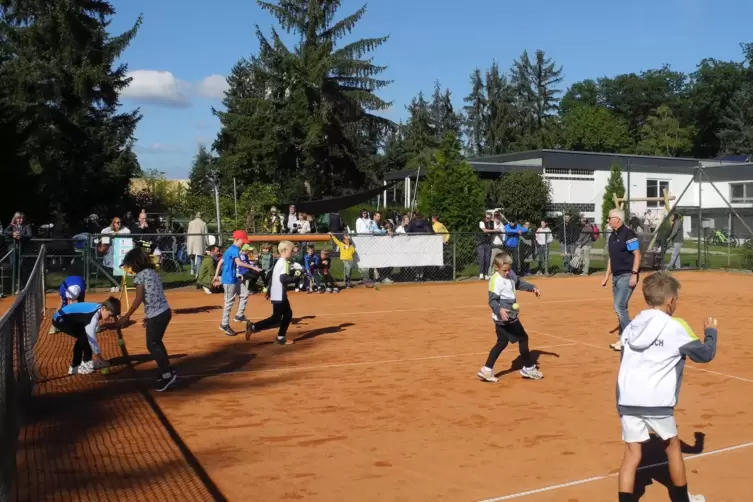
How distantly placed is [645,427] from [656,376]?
1.16 ft

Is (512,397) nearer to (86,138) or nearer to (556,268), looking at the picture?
(556,268)

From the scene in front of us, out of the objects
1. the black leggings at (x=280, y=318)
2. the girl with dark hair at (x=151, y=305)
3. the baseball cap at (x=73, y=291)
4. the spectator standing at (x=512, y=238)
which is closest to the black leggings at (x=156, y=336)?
the girl with dark hair at (x=151, y=305)

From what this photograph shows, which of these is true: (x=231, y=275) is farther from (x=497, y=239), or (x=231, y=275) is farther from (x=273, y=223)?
(x=497, y=239)

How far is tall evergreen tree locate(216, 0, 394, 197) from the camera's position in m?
39.2

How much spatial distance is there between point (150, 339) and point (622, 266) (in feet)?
21.5

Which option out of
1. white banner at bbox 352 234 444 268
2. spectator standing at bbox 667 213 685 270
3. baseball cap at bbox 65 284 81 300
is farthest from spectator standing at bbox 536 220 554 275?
baseball cap at bbox 65 284 81 300

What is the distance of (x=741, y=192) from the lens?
44.8 metres

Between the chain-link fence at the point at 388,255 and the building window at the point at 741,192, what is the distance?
1664cm

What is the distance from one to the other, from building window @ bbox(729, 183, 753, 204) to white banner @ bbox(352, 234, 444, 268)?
27218 millimetres

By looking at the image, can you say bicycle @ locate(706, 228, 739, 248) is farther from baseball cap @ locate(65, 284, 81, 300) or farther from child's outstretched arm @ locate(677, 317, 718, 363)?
child's outstretched arm @ locate(677, 317, 718, 363)

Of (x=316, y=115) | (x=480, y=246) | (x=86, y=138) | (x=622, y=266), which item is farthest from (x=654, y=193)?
(x=622, y=266)

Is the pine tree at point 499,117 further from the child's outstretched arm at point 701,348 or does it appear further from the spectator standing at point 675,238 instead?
the child's outstretched arm at point 701,348

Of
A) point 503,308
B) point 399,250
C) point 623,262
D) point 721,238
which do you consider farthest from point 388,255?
point 721,238

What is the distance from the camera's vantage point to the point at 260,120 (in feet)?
130
